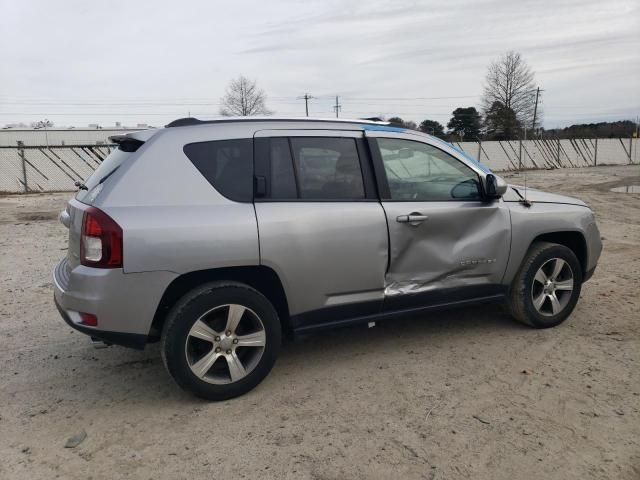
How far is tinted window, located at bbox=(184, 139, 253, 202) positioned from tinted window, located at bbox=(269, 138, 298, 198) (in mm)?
154

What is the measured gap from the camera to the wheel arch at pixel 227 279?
10.8 feet

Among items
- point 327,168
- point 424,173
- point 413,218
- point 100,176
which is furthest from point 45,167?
point 413,218

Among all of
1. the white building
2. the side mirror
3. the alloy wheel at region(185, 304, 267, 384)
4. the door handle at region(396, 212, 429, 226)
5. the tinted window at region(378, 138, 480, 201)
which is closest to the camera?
the alloy wheel at region(185, 304, 267, 384)

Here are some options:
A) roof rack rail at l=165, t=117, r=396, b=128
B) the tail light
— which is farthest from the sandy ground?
roof rack rail at l=165, t=117, r=396, b=128

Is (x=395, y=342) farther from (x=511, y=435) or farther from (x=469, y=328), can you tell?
(x=511, y=435)

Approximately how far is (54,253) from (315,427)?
244 inches

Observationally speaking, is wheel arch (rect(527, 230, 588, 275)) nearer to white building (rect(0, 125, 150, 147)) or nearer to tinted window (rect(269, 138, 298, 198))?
tinted window (rect(269, 138, 298, 198))

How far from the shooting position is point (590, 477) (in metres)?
2.57

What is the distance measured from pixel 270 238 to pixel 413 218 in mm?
1120

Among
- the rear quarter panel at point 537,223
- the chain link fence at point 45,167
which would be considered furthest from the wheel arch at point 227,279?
the chain link fence at point 45,167

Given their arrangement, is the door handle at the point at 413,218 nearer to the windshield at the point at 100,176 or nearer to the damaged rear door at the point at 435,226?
the damaged rear door at the point at 435,226

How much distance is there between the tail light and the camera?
3.03 metres

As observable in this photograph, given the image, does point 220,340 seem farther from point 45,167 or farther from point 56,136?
point 56,136

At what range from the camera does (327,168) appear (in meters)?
3.72
